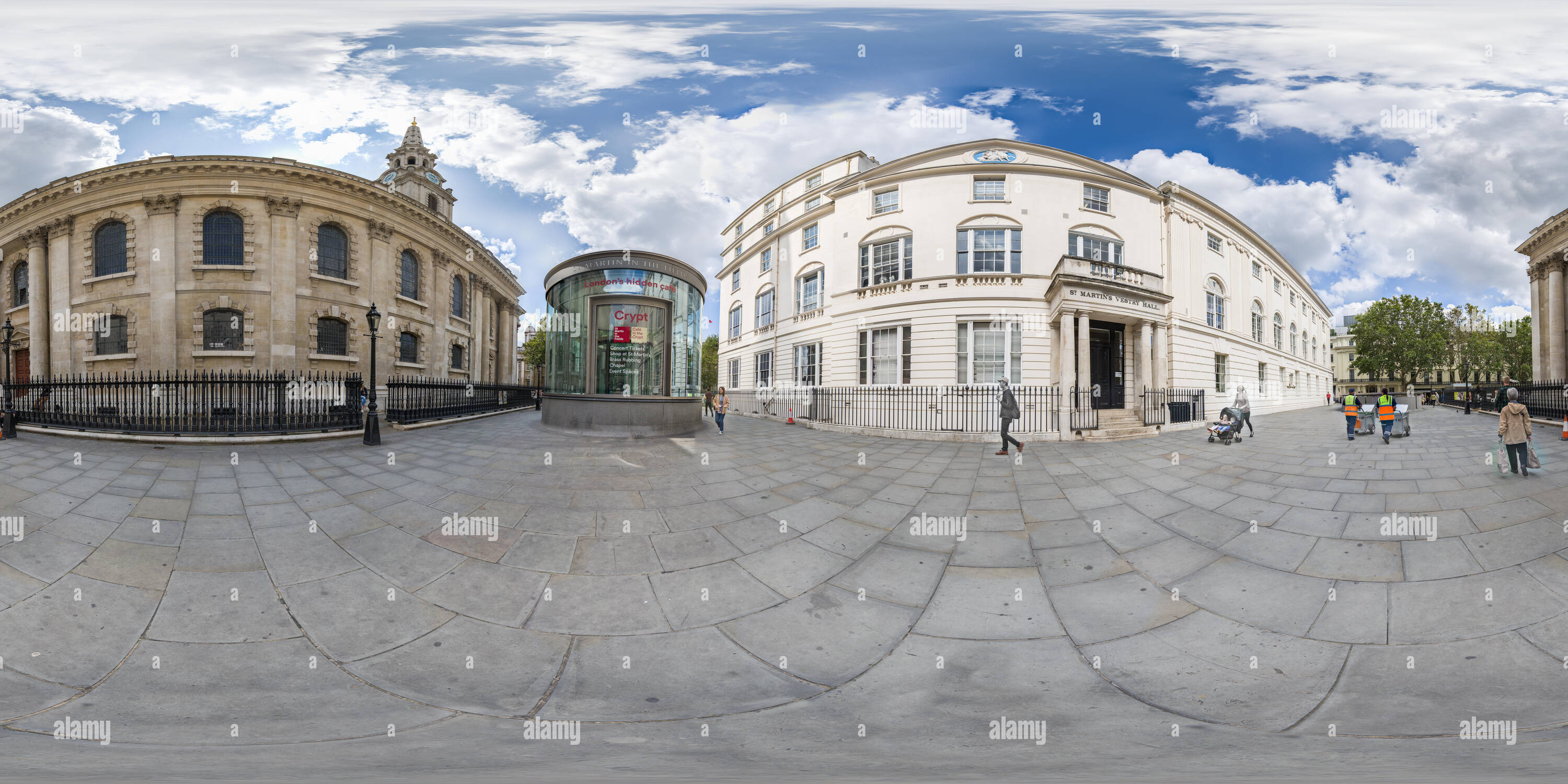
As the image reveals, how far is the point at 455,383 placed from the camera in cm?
1742

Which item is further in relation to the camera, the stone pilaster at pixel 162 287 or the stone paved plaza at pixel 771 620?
the stone pilaster at pixel 162 287

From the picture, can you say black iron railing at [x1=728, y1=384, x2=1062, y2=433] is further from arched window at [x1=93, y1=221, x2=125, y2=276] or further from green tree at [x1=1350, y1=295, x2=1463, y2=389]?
green tree at [x1=1350, y1=295, x2=1463, y2=389]

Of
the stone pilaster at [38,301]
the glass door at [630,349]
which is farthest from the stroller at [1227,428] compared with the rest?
the stone pilaster at [38,301]

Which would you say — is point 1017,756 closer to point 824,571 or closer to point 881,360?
point 824,571

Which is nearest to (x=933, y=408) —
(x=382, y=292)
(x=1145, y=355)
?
(x=1145, y=355)

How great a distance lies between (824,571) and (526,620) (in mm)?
2333

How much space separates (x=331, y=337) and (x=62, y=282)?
9.74 meters

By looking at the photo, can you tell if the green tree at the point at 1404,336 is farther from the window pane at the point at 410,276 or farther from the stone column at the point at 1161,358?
the window pane at the point at 410,276

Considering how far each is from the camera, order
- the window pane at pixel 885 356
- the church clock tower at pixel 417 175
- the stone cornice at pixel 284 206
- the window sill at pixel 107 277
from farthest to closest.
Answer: the church clock tower at pixel 417 175 → the stone cornice at pixel 284 206 → the window sill at pixel 107 277 → the window pane at pixel 885 356

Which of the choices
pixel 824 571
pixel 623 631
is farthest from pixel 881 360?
pixel 623 631

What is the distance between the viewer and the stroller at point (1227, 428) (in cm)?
1186

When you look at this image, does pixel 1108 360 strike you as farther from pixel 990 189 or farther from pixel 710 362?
pixel 710 362

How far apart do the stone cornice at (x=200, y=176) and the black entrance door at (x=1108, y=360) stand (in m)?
29.8

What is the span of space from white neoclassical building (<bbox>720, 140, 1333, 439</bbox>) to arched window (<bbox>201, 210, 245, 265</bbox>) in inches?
844
